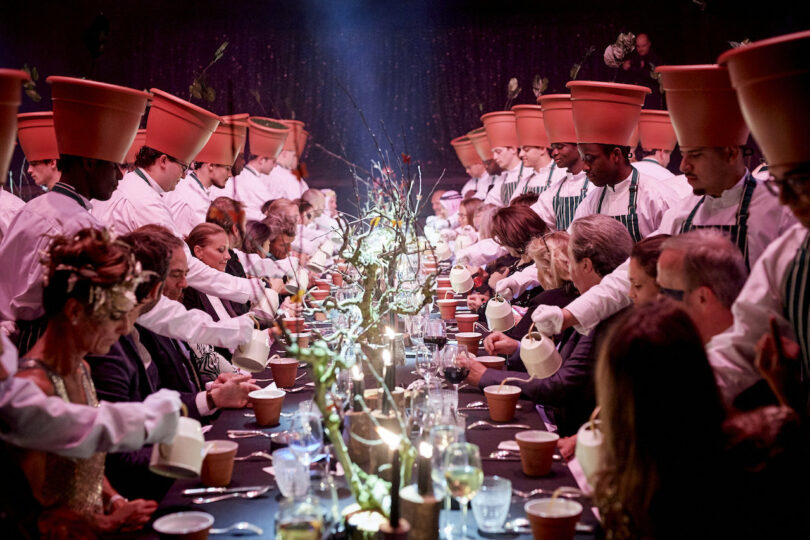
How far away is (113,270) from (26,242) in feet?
4.43

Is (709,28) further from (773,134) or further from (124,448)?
(124,448)

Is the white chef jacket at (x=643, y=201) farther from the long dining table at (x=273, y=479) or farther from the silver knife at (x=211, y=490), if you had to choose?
the silver knife at (x=211, y=490)

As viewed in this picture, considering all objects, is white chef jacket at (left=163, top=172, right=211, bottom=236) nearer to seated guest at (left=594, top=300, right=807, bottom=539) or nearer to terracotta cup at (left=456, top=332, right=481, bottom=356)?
terracotta cup at (left=456, top=332, right=481, bottom=356)

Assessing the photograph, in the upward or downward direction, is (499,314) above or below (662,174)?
below

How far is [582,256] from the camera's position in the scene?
2.68 m

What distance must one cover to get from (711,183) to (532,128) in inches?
139

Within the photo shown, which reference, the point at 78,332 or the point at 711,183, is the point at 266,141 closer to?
A: the point at 711,183

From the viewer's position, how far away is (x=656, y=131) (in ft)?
21.4

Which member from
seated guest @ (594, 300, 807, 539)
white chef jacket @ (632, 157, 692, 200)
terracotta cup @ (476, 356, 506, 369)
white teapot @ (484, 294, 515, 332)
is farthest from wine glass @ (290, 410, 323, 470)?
white chef jacket @ (632, 157, 692, 200)

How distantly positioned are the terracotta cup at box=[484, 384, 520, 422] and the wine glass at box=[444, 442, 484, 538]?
76cm

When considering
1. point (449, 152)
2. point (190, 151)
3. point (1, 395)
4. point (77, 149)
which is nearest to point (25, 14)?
point (449, 152)

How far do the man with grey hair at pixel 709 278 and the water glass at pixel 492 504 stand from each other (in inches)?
21.8

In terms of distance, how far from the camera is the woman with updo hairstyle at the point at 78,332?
152 cm

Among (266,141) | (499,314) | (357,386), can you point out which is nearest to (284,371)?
(357,386)
